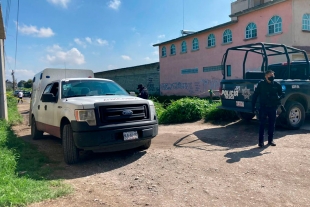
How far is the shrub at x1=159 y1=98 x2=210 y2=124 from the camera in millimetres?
10781

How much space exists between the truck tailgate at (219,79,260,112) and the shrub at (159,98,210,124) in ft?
7.42

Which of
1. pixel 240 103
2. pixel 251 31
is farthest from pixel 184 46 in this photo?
pixel 240 103

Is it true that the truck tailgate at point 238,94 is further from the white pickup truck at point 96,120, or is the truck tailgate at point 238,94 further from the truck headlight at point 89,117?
the truck headlight at point 89,117

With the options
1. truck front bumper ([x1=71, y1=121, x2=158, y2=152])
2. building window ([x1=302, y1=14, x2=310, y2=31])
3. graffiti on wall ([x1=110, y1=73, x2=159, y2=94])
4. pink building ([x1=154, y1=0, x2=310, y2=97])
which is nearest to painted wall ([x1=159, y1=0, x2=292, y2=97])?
pink building ([x1=154, y1=0, x2=310, y2=97])

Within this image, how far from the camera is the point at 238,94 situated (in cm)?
793

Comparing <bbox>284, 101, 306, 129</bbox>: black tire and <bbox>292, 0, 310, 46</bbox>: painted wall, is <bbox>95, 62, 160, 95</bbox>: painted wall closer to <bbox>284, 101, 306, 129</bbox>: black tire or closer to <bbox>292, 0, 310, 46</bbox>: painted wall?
<bbox>292, 0, 310, 46</bbox>: painted wall

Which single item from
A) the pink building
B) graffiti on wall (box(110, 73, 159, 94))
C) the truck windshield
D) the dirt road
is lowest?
the dirt road

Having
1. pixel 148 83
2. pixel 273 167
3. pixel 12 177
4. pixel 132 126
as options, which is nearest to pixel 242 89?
pixel 273 167

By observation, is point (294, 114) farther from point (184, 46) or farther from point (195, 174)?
point (184, 46)

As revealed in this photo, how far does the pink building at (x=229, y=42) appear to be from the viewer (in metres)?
17.6

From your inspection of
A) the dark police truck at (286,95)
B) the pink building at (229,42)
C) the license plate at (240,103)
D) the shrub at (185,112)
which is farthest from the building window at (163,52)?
the license plate at (240,103)

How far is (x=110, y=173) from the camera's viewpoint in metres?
4.82

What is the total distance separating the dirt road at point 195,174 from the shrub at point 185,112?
3622 millimetres

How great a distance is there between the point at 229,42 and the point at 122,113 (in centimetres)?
1879
